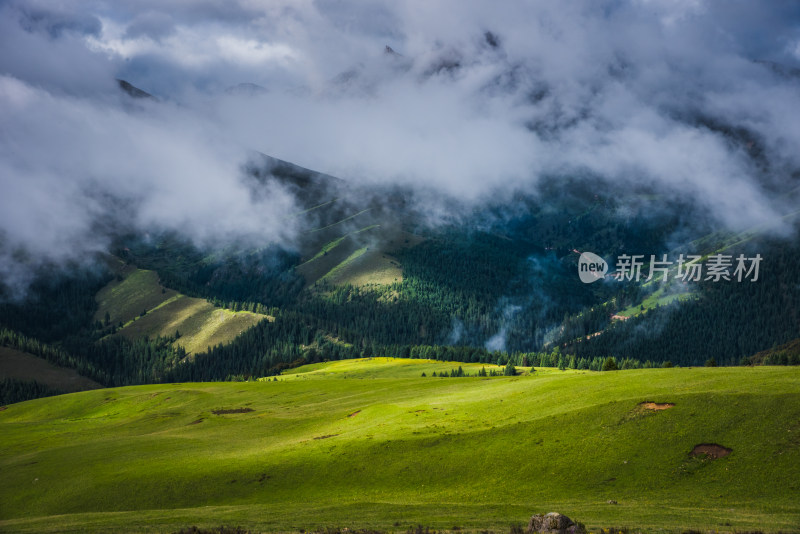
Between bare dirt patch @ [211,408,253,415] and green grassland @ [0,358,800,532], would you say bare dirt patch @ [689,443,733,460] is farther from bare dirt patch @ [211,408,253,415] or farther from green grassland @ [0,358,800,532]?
bare dirt patch @ [211,408,253,415]

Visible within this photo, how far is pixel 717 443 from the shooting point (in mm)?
58312

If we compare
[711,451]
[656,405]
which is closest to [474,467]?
[656,405]

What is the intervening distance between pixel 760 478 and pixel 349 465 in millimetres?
42477

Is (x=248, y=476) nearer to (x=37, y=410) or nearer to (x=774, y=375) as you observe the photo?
(x=774, y=375)

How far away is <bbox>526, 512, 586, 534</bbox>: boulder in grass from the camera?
40.1 metres

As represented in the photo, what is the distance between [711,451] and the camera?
5769 cm

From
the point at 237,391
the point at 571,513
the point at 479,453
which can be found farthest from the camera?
the point at 237,391

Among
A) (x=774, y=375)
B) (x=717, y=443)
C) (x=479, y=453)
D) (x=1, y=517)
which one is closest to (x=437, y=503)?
(x=479, y=453)

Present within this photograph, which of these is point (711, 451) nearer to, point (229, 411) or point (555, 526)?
point (555, 526)

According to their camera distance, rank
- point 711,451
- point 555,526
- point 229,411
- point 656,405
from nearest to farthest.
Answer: point 555,526 → point 711,451 → point 656,405 → point 229,411

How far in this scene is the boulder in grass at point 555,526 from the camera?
132ft

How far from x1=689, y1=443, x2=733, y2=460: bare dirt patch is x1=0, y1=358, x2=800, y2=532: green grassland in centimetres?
53

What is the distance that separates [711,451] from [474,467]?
23.7 meters

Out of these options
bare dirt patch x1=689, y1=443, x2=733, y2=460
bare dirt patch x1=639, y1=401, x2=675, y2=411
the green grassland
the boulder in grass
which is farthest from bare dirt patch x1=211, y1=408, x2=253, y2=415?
the boulder in grass
